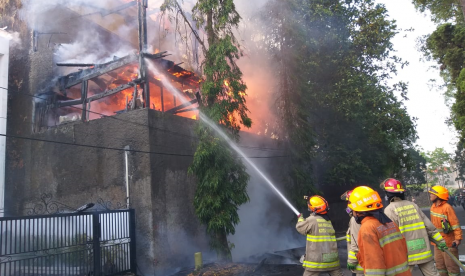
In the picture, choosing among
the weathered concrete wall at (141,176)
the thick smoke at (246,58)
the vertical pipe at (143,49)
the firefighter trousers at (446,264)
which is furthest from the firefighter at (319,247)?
the thick smoke at (246,58)

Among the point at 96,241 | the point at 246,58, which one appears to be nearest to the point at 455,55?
the point at 246,58

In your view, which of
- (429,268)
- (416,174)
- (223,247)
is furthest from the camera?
(416,174)

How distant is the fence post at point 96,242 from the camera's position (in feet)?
26.7

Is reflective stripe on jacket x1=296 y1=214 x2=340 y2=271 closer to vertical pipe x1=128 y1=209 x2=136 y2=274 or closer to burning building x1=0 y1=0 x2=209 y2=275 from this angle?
burning building x1=0 y1=0 x2=209 y2=275

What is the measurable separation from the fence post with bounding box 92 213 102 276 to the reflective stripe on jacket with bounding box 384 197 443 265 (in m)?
6.46

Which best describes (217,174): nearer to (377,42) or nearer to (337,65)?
(337,65)

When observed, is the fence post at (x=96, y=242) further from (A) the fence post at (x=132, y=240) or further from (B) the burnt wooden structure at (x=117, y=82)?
(B) the burnt wooden structure at (x=117, y=82)

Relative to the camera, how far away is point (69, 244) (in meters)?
7.72

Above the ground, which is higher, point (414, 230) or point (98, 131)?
point (98, 131)

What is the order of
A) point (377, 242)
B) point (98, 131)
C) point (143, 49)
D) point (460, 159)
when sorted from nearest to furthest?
point (377, 242) → point (98, 131) → point (143, 49) → point (460, 159)

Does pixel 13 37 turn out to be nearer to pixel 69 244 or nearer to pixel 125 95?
pixel 125 95

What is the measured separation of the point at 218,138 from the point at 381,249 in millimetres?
6578

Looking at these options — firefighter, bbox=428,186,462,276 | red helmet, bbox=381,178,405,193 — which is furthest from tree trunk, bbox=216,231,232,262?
red helmet, bbox=381,178,405,193

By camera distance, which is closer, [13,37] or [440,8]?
[13,37]
